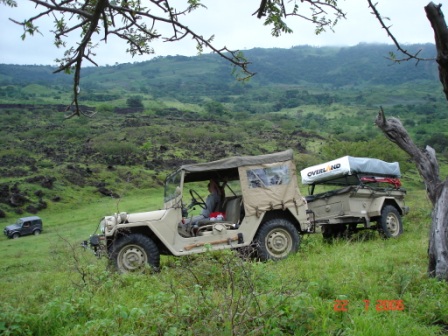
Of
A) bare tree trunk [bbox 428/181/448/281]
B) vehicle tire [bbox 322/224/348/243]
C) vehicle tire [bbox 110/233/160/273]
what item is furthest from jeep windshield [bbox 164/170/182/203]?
bare tree trunk [bbox 428/181/448/281]

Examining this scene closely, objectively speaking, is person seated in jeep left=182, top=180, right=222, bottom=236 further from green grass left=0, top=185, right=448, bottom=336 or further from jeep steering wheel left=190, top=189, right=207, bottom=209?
green grass left=0, top=185, right=448, bottom=336

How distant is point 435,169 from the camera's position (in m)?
5.80

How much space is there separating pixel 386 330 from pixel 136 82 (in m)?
180

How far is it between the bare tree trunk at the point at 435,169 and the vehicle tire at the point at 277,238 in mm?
3529

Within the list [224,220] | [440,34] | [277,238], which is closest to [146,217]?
[224,220]

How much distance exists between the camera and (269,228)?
8969 mm

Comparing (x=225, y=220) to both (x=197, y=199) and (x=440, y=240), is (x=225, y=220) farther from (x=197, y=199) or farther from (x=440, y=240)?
(x=440, y=240)

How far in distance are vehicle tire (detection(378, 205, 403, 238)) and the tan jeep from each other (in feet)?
6.65

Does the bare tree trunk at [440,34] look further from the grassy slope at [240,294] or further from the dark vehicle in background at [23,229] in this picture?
the dark vehicle in background at [23,229]

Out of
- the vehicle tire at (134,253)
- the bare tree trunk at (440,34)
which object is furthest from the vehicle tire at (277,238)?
the bare tree trunk at (440,34)

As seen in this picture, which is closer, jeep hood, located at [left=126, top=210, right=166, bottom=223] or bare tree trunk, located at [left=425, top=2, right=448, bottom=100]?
bare tree trunk, located at [left=425, top=2, right=448, bottom=100]

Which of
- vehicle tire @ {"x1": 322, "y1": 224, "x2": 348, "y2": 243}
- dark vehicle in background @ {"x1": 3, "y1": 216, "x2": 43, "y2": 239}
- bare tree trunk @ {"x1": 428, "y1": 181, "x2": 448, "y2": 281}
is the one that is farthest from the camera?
dark vehicle in background @ {"x1": 3, "y1": 216, "x2": 43, "y2": 239}

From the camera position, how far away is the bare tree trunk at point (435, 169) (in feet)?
15.2
